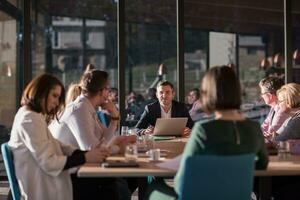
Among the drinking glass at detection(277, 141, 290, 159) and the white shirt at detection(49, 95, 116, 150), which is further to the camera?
the white shirt at detection(49, 95, 116, 150)

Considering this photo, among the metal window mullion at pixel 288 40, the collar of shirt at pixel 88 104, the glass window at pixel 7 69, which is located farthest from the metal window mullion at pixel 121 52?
the collar of shirt at pixel 88 104

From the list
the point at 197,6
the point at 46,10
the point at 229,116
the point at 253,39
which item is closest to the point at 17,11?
the point at 46,10

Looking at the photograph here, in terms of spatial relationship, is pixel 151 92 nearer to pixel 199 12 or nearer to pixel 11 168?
pixel 199 12

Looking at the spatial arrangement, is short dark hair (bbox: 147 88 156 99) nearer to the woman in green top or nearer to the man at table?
the man at table

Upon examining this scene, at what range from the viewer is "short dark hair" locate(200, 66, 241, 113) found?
3027mm

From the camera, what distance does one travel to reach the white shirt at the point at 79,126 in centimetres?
387

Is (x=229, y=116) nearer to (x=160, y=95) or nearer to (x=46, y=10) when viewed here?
(x=160, y=95)

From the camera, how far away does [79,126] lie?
12.7 feet

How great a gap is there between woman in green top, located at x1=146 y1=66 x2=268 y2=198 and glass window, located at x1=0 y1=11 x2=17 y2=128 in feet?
15.1

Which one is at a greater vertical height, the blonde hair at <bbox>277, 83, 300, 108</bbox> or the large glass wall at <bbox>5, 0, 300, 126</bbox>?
the large glass wall at <bbox>5, 0, 300, 126</bbox>

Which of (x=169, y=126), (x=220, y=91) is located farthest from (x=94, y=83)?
(x=220, y=91)

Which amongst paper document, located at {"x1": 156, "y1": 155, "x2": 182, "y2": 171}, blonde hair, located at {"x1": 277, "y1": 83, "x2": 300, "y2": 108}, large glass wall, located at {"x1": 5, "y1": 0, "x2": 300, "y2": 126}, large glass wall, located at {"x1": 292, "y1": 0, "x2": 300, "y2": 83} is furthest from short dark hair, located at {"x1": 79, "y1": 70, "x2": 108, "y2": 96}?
large glass wall, located at {"x1": 292, "y1": 0, "x2": 300, "y2": 83}

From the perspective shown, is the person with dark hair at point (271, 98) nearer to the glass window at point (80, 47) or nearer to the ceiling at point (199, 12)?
the ceiling at point (199, 12)

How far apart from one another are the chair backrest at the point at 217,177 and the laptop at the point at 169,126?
198 centimetres
